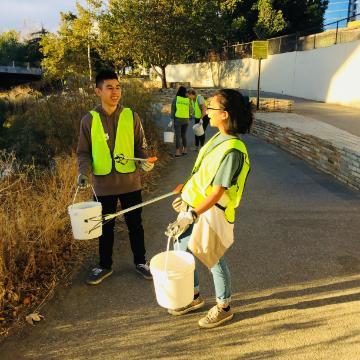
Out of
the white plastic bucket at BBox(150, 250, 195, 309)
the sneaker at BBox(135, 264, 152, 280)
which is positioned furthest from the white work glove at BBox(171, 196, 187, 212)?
the sneaker at BBox(135, 264, 152, 280)

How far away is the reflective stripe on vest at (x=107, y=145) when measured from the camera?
3.56m

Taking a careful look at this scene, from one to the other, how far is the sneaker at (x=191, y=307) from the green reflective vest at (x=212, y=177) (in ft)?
2.87

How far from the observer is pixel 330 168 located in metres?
7.52

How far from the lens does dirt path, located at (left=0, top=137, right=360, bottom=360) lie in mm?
2859

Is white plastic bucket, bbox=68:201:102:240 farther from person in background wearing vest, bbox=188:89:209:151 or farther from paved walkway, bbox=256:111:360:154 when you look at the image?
person in background wearing vest, bbox=188:89:209:151

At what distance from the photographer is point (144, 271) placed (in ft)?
12.9

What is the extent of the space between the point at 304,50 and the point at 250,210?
770 inches

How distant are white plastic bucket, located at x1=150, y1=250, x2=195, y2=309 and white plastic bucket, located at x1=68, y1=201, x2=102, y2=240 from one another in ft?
2.78

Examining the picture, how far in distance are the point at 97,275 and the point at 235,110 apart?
2.11 m

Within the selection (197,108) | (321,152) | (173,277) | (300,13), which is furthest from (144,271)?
(300,13)

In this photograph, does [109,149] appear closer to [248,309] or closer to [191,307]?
[191,307]

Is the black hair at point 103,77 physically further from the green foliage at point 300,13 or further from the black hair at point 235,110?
the green foliage at point 300,13

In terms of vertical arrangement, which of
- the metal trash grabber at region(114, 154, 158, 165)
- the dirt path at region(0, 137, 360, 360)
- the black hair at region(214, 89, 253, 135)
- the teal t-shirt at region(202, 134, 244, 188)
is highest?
the black hair at region(214, 89, 253, 135)

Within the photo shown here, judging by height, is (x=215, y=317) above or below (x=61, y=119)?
below
